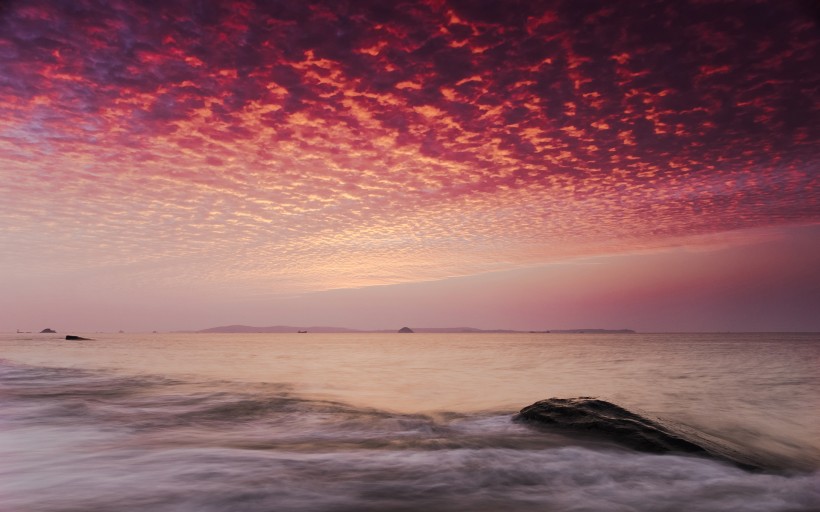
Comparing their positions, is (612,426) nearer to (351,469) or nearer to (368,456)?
(368,456)

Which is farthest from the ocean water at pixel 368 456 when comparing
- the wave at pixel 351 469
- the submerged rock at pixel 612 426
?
the submerged rock at pixel 612 426

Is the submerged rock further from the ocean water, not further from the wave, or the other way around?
the ocean water

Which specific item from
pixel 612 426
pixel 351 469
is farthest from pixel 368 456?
pixel 612 426

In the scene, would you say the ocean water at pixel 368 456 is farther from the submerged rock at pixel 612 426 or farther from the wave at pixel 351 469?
the submerged rock at pixel 612 426

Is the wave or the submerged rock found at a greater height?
the submerged rock

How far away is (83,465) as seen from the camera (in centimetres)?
866

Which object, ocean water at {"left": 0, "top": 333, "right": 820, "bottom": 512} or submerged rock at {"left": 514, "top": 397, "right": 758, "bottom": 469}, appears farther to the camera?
submerged rock at {"left": 514, "top": 397, "right": 758, "bottom": 469}

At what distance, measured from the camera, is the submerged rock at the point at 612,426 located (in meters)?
9.16

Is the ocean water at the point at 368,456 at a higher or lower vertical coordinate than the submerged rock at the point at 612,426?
lower

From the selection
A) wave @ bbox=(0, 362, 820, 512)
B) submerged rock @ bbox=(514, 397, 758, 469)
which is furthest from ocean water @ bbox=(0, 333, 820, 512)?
submerged rock @ bbox=(514, 397, 758, 469)

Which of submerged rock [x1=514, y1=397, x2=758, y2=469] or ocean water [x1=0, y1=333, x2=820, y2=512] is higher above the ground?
submerged rock [x1=514, y1=397, x2=758, y2=469]

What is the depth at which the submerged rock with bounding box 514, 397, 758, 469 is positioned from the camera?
30.1 ft

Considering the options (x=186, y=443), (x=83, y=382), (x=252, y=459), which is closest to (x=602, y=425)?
(x=252, y=459)

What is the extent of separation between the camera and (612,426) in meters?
10.2
